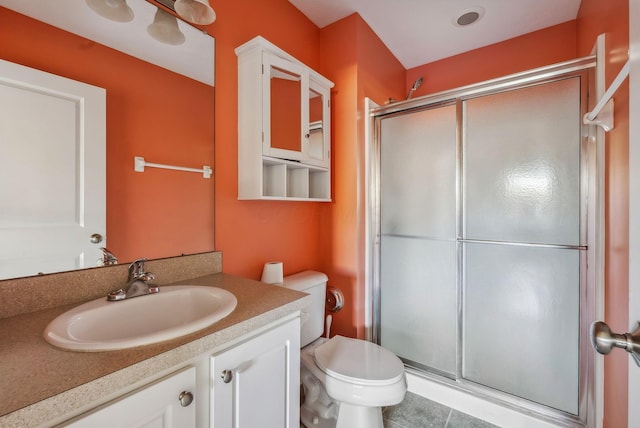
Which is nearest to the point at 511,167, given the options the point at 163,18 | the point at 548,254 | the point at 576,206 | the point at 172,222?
the point at 576,206

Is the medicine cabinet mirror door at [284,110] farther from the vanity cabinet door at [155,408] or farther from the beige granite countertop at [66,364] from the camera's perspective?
the vanity cabinet door at [155,408]

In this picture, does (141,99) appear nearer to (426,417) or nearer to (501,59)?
(426,417)

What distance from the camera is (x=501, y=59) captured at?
2.19 meters

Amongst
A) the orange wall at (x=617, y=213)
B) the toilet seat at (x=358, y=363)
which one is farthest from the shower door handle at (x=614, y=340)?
the toilet seat at (x=358, y=363)

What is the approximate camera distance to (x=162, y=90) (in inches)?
47.3

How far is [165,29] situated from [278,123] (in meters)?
0.62

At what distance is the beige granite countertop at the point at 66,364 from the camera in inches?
18.8

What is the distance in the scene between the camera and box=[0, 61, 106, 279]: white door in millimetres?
824

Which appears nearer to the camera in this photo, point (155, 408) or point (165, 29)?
point (155, 408)

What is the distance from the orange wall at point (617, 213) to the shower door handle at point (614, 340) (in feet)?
2.14

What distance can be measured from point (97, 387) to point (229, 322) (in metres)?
0.31

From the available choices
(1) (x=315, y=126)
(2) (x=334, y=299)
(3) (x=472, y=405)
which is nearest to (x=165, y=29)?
(1) (x=315, y=126)

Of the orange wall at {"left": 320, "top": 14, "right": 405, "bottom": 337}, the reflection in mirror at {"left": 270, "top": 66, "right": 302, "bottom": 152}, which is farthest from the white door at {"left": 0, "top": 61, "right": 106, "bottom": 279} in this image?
the orange wall at {"left": 320, "top": 14, "right": 405, "bottom": 337}

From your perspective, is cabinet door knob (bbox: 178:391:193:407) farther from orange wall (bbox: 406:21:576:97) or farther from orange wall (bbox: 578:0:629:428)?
orange wall (bbox: 406:21:576:97)
